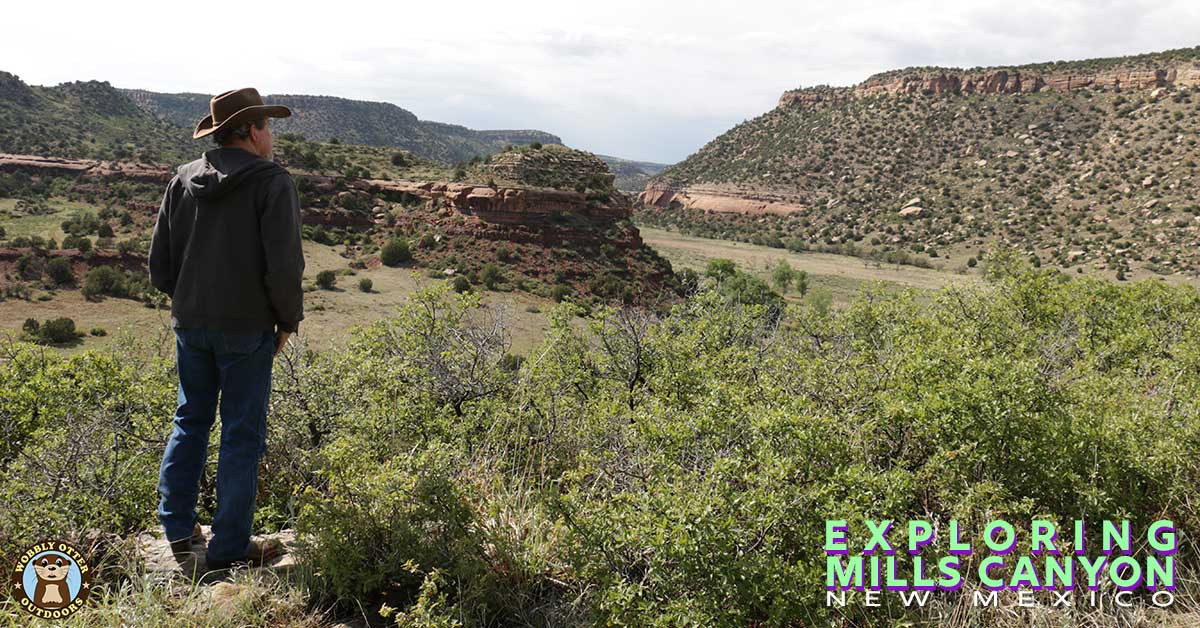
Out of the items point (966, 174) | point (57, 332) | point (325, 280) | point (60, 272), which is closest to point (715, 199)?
point (966, 174)

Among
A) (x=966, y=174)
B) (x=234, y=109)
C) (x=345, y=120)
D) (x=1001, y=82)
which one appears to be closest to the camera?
(x=234, y=109)

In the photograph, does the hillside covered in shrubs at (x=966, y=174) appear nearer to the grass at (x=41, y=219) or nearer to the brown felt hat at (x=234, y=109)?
the brown felt hat at (x=234, y=109)

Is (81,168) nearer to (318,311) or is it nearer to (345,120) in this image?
(318,311)

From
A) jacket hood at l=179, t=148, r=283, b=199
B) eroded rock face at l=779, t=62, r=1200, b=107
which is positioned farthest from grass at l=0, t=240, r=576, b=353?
eroded rock face at l=779, t=62, r=1200, b=107

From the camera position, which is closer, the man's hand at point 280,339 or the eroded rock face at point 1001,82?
the man's hand at point 280,339

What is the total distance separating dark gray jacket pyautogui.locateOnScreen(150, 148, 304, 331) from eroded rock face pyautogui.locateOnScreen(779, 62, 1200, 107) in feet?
276

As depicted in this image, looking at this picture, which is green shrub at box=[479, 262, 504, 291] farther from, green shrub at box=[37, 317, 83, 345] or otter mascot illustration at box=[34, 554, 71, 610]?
otter mascot illustration at box=[34, 554, 71, 610]

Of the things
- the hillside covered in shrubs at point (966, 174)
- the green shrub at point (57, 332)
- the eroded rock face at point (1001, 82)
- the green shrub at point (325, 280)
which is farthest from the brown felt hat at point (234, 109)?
the eroded rock face at point (1001, 82)

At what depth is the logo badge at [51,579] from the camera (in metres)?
2.54

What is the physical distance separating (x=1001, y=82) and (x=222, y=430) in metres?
93.4

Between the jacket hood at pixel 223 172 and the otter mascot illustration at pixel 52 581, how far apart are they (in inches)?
63.2

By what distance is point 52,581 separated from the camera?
2.63 m

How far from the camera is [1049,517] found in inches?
118

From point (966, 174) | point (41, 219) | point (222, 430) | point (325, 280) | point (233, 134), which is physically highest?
point (966, 174)
